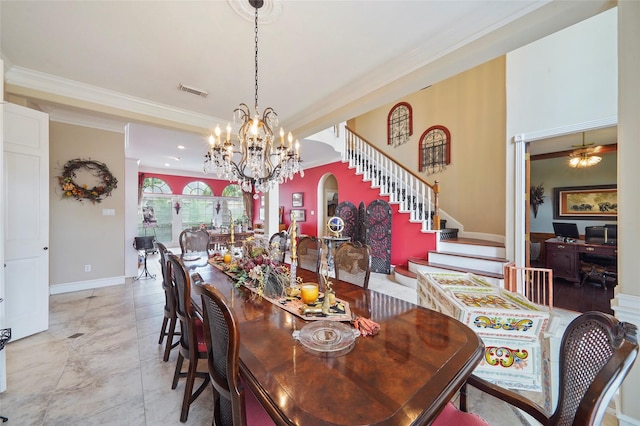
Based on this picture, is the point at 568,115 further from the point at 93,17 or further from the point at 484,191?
the point at 93,17

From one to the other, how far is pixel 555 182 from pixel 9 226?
9.26 meters

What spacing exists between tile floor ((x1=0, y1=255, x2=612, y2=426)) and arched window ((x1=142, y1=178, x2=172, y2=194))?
6192 millimetres

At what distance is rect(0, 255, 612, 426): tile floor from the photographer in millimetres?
1582

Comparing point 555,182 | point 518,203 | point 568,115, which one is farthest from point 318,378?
point 555,182

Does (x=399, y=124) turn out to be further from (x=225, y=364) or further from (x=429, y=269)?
(x=225, y=364)

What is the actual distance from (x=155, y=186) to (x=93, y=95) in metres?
6.48

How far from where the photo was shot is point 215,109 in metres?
3.49

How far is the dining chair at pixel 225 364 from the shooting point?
0.85 meters

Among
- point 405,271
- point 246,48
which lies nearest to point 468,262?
point 405,271

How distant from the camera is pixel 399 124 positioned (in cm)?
635

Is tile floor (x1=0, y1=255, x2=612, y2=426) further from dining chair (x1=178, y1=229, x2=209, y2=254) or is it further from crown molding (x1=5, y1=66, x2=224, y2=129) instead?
crown molding (x1=5, y1=66, x2=224, y2=129)

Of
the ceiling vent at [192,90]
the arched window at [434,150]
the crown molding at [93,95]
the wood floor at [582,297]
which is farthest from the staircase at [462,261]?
the crown molding at [93,95]

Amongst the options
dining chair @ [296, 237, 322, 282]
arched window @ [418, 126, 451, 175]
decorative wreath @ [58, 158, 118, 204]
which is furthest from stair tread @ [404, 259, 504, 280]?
decorative wreath @ [58, 158, 118, 204]

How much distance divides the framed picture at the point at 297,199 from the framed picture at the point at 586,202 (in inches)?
257
